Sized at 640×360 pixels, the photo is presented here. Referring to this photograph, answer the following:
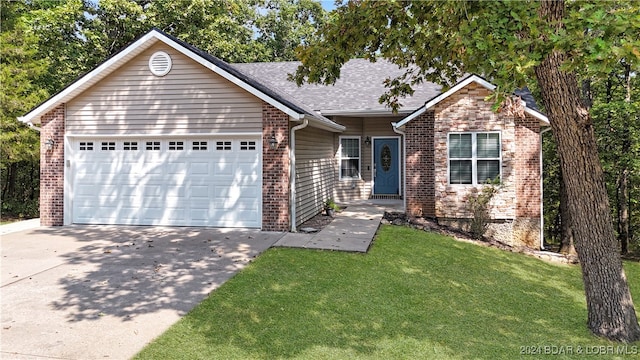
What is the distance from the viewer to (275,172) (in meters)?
9.67

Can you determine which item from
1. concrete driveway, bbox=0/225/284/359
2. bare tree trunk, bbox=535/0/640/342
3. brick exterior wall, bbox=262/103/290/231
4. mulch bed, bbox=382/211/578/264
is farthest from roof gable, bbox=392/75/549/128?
bare tree trunk, bbox=535/0/640/342

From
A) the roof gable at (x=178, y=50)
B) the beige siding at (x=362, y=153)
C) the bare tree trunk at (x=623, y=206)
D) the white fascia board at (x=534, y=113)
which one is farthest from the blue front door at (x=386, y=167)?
the bare tree trunk at (x=623, y=206)

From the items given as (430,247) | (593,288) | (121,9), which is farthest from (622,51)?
(121,9)

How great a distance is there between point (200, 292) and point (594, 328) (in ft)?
16.9

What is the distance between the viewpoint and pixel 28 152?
545 inches

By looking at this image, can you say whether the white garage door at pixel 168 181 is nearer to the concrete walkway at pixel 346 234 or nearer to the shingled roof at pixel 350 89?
the concrete walkway at pixel 346 234

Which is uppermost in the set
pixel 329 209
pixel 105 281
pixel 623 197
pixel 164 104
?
pixel 164 104

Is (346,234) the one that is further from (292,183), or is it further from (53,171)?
(53,171)

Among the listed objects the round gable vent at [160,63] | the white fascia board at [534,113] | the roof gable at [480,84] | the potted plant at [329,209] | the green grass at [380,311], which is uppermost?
the round gable vent at [160,63]

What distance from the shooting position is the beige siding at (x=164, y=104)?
32.4ft

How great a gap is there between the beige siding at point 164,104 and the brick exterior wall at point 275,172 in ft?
1.11

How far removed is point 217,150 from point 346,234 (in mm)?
3880

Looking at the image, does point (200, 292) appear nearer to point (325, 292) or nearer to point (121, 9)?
point (325, 292)

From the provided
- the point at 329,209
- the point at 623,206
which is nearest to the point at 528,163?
the point at 329,209
